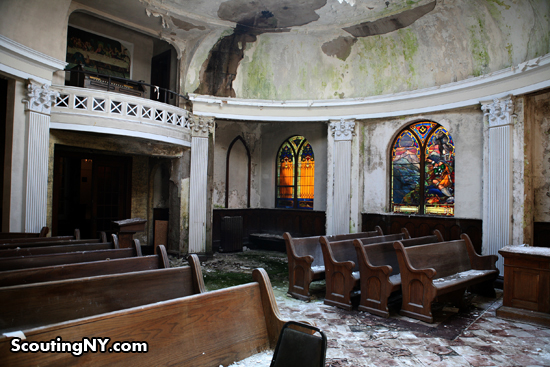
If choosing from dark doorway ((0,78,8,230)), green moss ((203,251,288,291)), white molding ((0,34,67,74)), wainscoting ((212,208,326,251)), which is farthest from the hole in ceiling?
green moss ((203,251,288,291))

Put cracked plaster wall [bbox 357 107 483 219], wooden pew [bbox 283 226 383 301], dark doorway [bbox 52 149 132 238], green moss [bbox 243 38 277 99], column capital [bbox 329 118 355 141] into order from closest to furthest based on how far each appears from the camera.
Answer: wooden pew [bbox 283 226 383 301] < cracked plaster wall [bbox 357 107 483 219] < column capital [bbox 329 118 355 141] < dark doorway [bbox 52 149 132 238] < green moss [bbox 243 38 277 99]

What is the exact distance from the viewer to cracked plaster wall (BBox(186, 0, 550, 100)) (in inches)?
289

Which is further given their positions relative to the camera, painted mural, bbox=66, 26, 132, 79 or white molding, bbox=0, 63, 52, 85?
painted mural, bbox=66, 26, 132, 79

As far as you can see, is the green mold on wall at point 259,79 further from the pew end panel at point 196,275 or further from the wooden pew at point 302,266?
the pew end panel at point 196,275

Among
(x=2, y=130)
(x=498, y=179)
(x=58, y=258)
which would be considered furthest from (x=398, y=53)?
(x=2, y=130)

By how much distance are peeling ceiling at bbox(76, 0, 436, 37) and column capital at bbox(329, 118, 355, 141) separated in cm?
238

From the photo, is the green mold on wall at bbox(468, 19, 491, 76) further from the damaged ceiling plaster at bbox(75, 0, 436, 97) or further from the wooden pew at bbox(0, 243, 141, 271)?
the wooden pew at bbox(0, 243, 141, 271)

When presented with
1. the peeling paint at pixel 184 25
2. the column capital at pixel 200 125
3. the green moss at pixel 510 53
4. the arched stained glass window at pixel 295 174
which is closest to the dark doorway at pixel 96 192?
the column capital at pixel 200 125

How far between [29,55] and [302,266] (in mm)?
6627

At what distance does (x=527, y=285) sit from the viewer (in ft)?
16.0

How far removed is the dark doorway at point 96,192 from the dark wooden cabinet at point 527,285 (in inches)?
374

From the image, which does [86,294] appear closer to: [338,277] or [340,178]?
[338,277]

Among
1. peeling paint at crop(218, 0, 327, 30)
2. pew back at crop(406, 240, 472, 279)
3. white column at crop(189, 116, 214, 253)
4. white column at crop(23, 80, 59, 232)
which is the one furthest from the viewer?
white column at crop(189, 116, 214, 253)

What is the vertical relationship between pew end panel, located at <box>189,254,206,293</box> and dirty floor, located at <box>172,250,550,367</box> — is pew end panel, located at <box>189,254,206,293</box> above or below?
above
